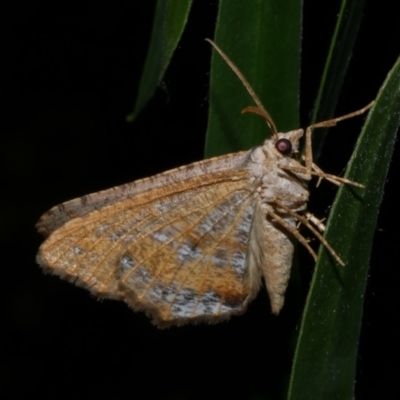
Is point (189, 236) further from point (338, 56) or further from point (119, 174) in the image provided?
point (119, 174)

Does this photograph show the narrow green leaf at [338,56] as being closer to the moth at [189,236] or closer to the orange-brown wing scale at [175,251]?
the moth at [189,236]

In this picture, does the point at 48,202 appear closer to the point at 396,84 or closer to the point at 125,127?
the point at 125,127

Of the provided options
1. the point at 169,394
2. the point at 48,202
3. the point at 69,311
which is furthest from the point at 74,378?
the point at 48,202

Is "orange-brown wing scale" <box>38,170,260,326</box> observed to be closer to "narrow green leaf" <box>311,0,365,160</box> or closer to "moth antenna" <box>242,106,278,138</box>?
"moth antenna" <box>242,106,278,138</box>

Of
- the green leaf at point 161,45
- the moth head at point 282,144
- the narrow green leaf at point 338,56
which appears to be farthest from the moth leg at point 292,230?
the green leaf at point 161,45

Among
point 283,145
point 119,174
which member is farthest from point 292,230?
point 119,174

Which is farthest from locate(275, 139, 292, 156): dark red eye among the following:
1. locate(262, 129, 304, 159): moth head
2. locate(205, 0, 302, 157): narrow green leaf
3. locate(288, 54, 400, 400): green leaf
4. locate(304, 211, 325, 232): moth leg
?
locate(288, 54, 400, 400): green leaf

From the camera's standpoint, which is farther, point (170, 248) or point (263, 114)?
point (170, 248)

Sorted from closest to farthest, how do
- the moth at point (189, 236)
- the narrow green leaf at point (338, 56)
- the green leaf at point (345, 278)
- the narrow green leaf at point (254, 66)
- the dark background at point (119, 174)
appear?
the green leaf at point (345, 278) → the narrow green leaf at point (338, 56) → the narrow green leaf at point (254, 66) → the moth at point (189, 236) → the dark background at point (119, 174)
